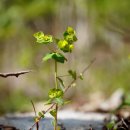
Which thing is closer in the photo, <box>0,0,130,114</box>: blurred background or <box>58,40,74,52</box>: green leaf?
<box>58,40,74,52</box>: green leaf

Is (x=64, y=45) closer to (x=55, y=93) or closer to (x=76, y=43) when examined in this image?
(x=55, y=93)

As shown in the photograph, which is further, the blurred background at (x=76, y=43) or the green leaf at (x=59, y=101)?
the blurred background at (x=76, y=43)

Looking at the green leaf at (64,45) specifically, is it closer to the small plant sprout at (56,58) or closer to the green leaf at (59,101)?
the small plant sprout at (56,58)

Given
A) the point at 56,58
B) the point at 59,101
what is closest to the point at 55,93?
the point at 59,101

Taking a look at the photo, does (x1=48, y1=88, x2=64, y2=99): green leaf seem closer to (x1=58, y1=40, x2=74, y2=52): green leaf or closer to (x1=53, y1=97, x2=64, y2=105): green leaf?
(x1=53, y1=97, x2=64, y2=105): green leaf

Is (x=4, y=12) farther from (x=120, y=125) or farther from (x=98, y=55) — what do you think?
(x=120, y=125)

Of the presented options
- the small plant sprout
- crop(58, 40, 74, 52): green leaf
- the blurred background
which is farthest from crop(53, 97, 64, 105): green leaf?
the blurred background

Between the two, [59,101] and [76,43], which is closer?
[59,101]

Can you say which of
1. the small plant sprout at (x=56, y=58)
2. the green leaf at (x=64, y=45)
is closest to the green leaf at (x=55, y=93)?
the small plant sprout at (x=56, y=58)
